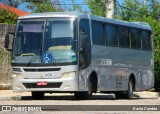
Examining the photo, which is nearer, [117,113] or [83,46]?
[117,113]

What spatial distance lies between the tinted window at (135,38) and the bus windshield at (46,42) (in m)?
5.76

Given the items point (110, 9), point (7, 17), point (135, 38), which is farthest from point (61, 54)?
point (7, 17)

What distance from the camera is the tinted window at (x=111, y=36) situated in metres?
24.7

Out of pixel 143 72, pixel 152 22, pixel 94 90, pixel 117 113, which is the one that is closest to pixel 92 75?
pixel 94 90

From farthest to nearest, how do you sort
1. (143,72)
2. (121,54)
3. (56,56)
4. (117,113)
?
(143,72), (121,54), (56,56), (117,113)

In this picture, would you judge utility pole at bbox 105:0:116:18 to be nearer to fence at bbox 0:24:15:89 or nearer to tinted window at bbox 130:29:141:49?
tinted window at bbox 130:29:141:49

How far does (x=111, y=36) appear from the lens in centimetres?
2506

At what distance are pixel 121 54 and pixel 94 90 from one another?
9.69ft

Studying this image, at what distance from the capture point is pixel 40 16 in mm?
22641

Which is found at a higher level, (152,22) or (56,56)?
(152,22)

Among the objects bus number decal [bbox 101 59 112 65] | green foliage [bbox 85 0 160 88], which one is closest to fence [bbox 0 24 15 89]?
bus number decal [bbox 101 59 112 65]

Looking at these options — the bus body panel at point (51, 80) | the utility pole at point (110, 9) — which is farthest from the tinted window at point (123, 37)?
the utility pole at point (110, 9)

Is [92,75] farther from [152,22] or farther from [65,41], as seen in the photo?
[152,22]

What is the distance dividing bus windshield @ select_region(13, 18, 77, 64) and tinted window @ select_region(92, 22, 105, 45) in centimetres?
152
